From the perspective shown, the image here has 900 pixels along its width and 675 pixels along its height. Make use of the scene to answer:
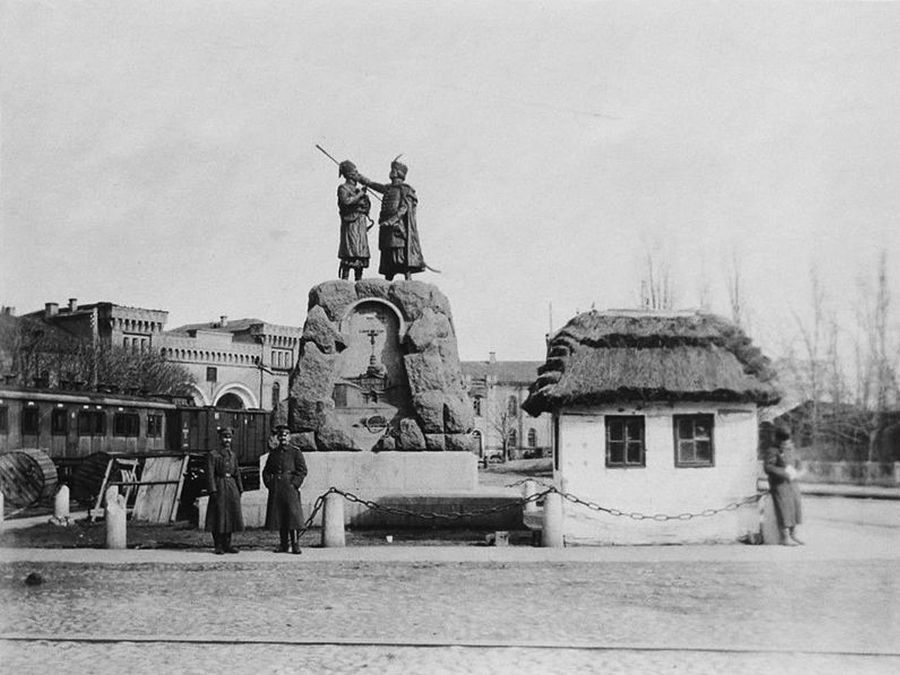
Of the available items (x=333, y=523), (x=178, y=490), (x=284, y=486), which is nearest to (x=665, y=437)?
(x=333, y=523)

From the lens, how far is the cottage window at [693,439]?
14.0 m

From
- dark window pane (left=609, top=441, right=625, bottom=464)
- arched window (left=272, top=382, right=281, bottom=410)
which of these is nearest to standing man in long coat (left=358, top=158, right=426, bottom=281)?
dark window pane (left=609, top=441, right=625, bottom=464)

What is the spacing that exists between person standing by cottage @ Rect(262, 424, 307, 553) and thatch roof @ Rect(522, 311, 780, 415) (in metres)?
3.81

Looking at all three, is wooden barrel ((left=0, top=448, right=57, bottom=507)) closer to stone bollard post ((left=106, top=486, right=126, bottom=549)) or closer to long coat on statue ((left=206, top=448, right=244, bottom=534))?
stone bollard post ((left=106, top=486, right=126, bottom=549))

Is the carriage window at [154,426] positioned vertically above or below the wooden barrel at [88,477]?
above


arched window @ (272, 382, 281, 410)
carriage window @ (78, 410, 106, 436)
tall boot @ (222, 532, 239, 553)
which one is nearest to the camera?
tall boot @ (222, 532, 239, 553)

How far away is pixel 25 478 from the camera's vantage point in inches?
841

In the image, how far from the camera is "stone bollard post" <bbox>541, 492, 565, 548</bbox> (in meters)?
13.4

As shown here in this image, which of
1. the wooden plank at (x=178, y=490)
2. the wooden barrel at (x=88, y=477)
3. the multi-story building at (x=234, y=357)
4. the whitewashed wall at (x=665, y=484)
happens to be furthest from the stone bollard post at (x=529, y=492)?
the multi-story building at (x=234, y=357)

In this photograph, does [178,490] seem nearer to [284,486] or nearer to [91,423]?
[284,486]

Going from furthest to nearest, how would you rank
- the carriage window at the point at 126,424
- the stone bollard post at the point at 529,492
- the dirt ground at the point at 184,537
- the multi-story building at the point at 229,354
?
1. the multi-story building at the point at 229,354
2. the carriage window at the point at 126,424
3. the stone bollard post at the point at 529,492
4. the dirt ground at the point at 184,537

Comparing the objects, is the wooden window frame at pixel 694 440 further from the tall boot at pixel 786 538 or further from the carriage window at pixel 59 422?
the carriage window at pixel 59 422

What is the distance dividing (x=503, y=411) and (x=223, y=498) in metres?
70.7

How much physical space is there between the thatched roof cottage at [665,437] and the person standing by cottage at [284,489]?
12.6 ft
